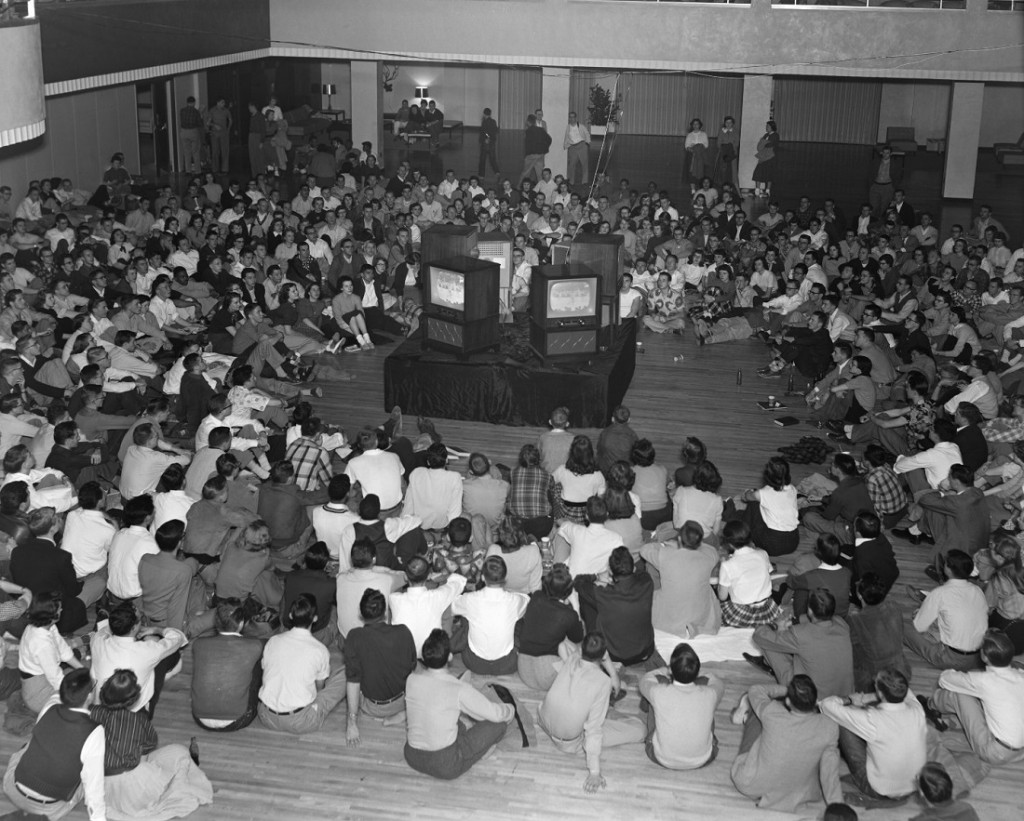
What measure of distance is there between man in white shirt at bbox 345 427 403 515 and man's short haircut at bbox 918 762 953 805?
4.92 meters

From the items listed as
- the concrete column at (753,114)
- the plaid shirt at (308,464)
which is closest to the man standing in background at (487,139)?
the concrete column at (753,114)

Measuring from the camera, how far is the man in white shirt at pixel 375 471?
9.62 m

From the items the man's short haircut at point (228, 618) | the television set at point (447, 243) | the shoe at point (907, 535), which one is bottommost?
the shoe at point (907, 535)

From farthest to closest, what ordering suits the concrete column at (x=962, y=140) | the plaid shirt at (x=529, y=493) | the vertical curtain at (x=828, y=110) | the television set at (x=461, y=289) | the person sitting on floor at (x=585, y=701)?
the vertical curtain at (x=828, y=110) < the concrete column at (x=962, y=140) < the television set at (x=461, y=289) < the plaid shirt at (x=529, y=493) < the person sitting on floor at (x=585, y=701)

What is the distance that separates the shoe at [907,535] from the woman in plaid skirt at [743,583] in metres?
1.97

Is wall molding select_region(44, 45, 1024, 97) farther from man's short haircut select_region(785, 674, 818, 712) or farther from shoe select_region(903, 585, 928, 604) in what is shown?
man's short haircut select_region(785, 674, 818, 712)

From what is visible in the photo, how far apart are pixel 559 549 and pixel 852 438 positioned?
430 centimetres

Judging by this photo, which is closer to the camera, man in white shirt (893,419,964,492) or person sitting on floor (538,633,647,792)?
person sitting on floor (538,633,647,792)

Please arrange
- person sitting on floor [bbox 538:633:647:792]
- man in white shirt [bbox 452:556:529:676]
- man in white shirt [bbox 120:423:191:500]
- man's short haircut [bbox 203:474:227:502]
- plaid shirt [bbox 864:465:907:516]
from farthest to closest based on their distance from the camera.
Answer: plaid shirt [bbox 864:465:907:516]
man in white shirt [bbox 120:423:191:500]
man's short haircut [bbox 203:474:227:502]
man in white shirt [bbox 452:556:529:676]
person sitting on floor [bbox 538:633:647:792]

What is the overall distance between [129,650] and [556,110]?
17.8 meters

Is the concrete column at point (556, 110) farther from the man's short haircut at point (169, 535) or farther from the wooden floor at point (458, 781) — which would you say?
the wooden floor at point (458, 781)

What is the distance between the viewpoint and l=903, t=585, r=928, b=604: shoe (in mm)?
8992

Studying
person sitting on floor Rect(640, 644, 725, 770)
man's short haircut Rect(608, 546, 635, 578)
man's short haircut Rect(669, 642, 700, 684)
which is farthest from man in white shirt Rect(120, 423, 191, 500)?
man's short haircut Rect(669, 642, 700, 684)

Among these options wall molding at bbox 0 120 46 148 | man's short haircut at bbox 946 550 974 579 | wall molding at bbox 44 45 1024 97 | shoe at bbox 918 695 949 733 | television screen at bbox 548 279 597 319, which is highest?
wall molding at bbox 0 120 46 148
